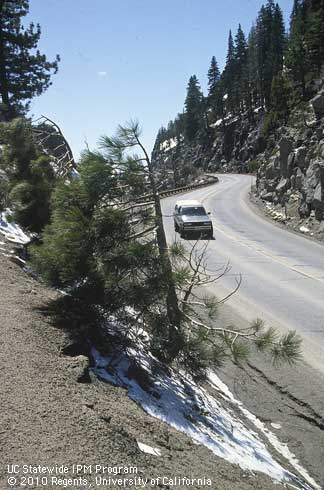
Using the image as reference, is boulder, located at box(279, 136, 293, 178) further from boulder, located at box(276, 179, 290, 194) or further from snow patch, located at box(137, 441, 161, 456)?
snow patch, located at box(137, 441, 161, 456)

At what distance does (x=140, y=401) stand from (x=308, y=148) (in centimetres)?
2583

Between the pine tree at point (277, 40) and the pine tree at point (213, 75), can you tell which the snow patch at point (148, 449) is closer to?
the pine tree at point (277, 40)

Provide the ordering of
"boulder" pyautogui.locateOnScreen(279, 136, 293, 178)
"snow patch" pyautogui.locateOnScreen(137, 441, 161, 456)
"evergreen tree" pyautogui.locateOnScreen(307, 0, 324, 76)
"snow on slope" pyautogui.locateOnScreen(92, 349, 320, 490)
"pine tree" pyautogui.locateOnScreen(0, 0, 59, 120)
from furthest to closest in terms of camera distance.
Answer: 1. "evergreen tree" pyautogui.locateOnScreen(307, 0, 324, 76)
2. "boulder" pyautogui.locateOnScreen(279, 136, 293, 178)
3. "pine tree" pyautogui.locateOnScreen(0, 0, 59, 120)
4. "snow on slope" pyautogui.locateOnScreen(92, 349, 320, 490)
5. "snow patch" pyautogui.locateOnScreen(137, 441, 161, 456)

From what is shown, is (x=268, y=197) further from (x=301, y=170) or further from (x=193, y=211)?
(x=193, y=211)

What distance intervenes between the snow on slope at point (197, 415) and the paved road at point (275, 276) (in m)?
2.28

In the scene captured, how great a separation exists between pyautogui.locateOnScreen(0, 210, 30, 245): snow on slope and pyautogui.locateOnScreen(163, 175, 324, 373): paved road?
3.47m

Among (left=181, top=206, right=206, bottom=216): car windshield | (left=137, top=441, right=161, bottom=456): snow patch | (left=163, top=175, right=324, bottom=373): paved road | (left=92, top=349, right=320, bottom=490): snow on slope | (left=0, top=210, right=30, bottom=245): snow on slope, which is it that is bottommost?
(left=163, top=175, right=324, bottom=373): paved road

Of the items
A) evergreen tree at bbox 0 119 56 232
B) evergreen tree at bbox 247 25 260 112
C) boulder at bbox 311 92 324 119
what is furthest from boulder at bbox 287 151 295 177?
evergreen tree at bbox 247 25 260 112

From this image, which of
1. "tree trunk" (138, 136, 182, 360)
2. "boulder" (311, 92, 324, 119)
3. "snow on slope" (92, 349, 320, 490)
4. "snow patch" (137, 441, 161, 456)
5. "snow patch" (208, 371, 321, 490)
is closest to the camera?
"snow patch" (137, 441, 161, 456)

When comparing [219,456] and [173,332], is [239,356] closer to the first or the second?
[173,332]

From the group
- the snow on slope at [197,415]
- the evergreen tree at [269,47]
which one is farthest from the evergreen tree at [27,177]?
the evergreen tree at [269,47]

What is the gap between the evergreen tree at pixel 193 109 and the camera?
4210 inches

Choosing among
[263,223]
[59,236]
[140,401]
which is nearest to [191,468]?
[140,401]

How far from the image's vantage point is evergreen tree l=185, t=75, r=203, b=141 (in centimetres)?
Result: 10694
